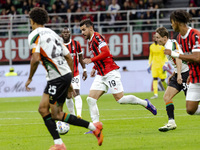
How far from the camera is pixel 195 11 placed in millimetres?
26141

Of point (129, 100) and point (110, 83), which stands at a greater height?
point (110, 83)

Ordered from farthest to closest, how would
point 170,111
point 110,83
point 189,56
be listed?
point 110,83, point 170,111, point 189,56

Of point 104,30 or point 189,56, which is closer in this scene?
point 189,56

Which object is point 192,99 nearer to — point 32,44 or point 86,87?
point 32,44

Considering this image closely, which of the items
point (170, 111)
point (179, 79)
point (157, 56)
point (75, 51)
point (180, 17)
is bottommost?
point (157, 56)

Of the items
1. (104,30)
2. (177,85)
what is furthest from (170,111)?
(104,30)

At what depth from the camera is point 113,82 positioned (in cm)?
973

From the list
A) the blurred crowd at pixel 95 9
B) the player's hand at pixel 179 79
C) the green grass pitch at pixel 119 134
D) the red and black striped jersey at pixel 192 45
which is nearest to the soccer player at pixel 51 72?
the green grass pitch at pixel 119 134

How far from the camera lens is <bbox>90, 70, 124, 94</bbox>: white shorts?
9.73m

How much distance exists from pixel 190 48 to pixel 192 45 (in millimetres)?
91

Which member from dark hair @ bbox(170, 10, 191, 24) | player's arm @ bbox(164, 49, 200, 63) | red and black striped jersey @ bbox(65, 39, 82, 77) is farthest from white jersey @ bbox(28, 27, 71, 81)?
red and black striped jersey @ bbox(65, 39, 82, 77)

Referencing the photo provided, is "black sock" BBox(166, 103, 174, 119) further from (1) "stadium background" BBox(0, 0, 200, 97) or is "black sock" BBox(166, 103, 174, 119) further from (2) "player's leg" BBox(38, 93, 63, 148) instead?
(1) "stadium background" BBox(0, 0, 200, 97)

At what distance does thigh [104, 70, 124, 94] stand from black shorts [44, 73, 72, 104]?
8.14 feet

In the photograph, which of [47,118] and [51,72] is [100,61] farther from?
[47,118]
